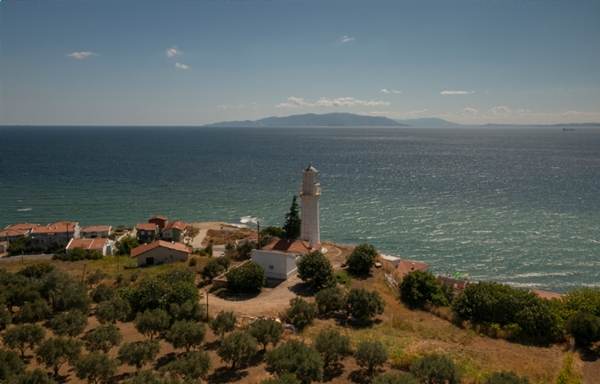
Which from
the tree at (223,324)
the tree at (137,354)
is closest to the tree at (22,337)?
the tree at (137,354)

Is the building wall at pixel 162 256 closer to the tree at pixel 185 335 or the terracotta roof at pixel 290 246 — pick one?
the terracotta roof at pixel 290 246

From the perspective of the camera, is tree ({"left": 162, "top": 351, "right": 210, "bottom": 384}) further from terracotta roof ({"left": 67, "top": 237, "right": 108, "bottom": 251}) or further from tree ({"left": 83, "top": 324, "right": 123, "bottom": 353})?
terracotta roof ({"left": 67, "top": 237, "right": 108, "bottom": 251})

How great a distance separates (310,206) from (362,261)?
324 inches

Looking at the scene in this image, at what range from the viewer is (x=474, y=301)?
27.6 metres

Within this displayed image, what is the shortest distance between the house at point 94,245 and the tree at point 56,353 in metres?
29.3

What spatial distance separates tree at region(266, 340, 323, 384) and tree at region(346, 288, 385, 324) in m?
7.61

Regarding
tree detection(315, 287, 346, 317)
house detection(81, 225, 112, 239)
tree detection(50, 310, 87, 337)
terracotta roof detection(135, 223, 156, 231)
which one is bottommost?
house detection(81, 225, 112, 239)

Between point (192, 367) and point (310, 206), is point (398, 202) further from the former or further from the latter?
point (192, 367)

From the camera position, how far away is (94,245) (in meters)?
47.8

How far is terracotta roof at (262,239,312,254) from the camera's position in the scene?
37250 mm

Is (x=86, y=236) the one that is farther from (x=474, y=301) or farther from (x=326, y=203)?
(x=474, y=301)

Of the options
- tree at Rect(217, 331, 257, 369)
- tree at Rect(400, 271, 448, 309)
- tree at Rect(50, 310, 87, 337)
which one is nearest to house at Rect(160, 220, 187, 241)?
tree at Rect(50, 310, 87, 337)

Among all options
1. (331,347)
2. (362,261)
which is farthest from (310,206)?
(331,347)

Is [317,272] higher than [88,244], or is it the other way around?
[317,272]
